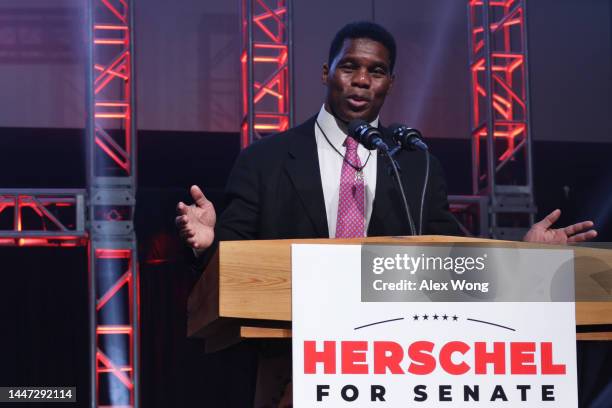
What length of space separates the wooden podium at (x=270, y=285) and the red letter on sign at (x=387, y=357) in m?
0.15

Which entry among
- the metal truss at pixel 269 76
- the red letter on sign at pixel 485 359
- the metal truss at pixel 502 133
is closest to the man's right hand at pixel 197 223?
the red letter on sign at pixel 485 359

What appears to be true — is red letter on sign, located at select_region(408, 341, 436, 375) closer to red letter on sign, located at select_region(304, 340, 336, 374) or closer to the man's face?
red letter on sign, located at select_region(304, 340, 336, 374)

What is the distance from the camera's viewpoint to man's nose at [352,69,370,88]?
7.95ft

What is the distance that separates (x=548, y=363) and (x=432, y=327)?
0.68 ft

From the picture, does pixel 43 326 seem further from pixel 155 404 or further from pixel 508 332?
pixel 508 332

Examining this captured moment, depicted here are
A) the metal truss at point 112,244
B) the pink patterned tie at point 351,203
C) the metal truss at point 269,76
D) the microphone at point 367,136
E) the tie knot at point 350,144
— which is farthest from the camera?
the metal truss at point 269,76

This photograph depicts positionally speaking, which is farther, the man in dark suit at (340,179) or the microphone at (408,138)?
the man in dark suit at (340,179)

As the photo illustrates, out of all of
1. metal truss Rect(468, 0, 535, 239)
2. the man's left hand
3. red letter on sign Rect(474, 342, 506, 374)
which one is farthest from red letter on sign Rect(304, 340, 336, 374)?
metal truss Rect(468, 0, 535, 239)

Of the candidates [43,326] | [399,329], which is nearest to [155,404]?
[43,326]

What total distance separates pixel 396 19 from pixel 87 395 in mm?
2903

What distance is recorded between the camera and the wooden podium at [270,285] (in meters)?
1.60

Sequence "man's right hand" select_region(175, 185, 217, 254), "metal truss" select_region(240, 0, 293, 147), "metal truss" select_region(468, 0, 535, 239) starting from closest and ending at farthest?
"man's right hand" select_region(175, 185, 217, 254)
"metal truss" select_region(240, 0, 293, 147)
"metal truss" select_region(468, 0, 535, 239)

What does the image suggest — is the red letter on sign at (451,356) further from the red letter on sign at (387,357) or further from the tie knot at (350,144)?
the tie knot at (350,144)

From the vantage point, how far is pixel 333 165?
2.36 metres
